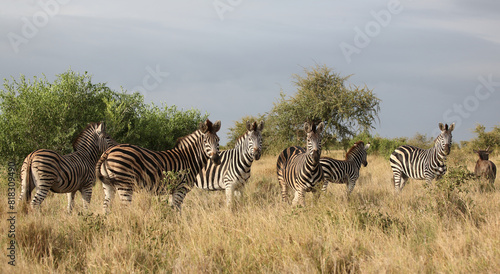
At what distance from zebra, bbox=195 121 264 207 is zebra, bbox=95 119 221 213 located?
37.7 inches

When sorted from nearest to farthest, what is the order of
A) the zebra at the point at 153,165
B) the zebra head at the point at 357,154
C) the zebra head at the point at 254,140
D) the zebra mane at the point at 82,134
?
the zebra at the point at 153,165
the zebra head at the point at 254,140
the zebra mane at the point at 82,134
the zebra head at the point at 357,154

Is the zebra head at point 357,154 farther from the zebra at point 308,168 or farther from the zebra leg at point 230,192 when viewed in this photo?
the zebra leg at point 230,192

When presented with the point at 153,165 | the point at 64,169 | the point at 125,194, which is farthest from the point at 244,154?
the point at 64,169

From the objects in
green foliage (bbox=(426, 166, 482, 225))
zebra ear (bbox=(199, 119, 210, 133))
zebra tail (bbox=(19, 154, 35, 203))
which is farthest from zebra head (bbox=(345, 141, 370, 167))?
zebra tail (bbox=(19, 154, 35, 203))

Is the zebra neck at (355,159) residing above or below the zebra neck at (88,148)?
below

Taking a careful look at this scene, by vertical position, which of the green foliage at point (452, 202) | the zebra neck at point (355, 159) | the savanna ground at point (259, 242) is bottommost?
the savanna ground at point (259, 242)

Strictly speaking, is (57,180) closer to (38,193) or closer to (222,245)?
(38,193)

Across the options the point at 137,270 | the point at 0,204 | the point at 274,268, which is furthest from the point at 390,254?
the point at 0,204

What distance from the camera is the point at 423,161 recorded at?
456 inches

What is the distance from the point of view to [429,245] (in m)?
5.69

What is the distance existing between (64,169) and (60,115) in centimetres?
485

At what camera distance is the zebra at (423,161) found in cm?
1112

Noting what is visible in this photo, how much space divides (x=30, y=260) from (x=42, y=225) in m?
1.17

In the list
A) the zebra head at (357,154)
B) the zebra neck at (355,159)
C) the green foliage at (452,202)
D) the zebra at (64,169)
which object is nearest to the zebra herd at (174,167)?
the zebra at (64,169)
